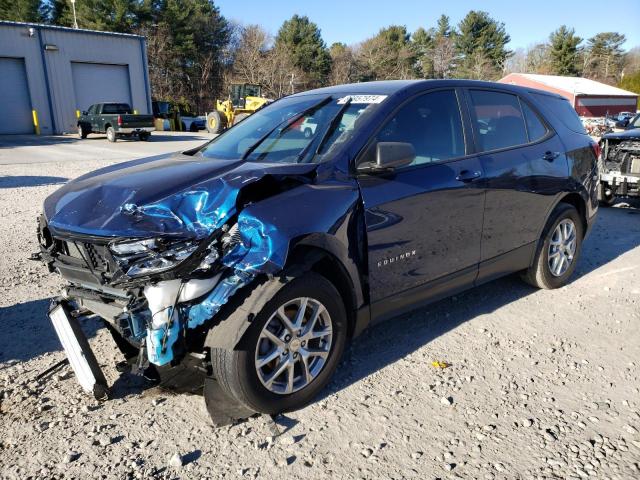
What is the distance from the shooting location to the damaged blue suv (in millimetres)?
2586

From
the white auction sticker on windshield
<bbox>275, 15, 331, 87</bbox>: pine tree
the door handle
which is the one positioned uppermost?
<bbox>275, 15, 331, 87</bbox>: pine tree

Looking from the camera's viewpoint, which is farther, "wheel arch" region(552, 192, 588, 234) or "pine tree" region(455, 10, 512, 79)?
"pine tree" region(455, 10, 512, 79)

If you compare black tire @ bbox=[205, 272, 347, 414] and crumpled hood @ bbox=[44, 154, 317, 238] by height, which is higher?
crumpled hood @ bbox=[44, 154, 317, 238]

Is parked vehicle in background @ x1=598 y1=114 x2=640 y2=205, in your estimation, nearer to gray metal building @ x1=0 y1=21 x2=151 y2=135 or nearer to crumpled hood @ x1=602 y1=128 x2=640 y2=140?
crumpled hood @ x1=602 y1=128 x2=640 y2=140

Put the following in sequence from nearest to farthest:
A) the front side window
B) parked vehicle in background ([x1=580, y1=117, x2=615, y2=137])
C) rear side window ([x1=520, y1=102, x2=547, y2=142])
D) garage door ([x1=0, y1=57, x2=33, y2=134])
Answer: the front side window < rear side window ([x1=520, y1=102, x2=547, y2=142]) < parked vehicle in background ([x1=580, y1=117, x2=615, y2=137]) < garage door ([x1=0, y1=57, x2=33, y2=134])

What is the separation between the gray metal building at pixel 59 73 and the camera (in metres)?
29.4

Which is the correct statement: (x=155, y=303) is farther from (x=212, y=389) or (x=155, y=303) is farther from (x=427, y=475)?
(x=427, y=475)

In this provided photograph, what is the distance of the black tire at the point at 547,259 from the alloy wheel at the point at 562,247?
0.03 meters

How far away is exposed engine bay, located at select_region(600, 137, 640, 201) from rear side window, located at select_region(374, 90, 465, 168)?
592 centimetres

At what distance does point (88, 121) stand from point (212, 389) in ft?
87.9

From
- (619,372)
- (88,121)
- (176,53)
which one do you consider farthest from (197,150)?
(176,53)

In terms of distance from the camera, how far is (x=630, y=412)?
296cm

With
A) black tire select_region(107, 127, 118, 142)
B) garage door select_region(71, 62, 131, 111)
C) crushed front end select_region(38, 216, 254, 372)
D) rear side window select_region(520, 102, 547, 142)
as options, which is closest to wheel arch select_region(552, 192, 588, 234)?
rear side window select_region(520, 102, 547, 142)

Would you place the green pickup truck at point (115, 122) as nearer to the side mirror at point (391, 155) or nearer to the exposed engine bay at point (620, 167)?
the exposed engine bay at point (620, 167)
